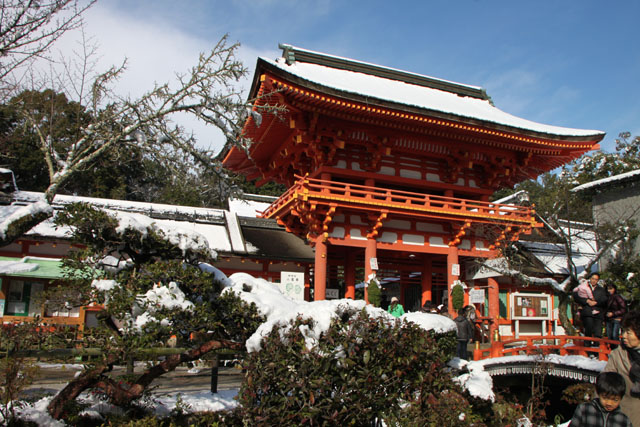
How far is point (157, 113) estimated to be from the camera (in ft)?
21.7

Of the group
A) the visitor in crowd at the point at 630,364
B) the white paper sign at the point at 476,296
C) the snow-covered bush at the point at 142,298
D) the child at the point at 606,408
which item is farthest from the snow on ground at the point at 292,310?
the white paper sign at the point at 476,296

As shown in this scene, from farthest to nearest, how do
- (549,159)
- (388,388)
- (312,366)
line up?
(549,159) → (388,388) → (312,366)

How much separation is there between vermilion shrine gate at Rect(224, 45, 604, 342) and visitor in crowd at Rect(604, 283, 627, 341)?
19.2ft

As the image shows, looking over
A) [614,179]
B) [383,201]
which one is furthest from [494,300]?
[614,179]

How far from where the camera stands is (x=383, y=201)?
15234 millimetres

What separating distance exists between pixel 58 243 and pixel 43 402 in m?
9.40

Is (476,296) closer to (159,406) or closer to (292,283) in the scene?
(292,283)

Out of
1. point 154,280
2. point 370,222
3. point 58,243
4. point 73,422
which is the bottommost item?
point 73,422

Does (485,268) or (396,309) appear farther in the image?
(485,268)

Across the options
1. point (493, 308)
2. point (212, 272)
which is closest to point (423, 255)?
point (493, 308)

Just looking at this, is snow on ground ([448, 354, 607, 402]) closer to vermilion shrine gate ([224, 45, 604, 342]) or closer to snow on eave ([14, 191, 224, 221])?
vermilion shrine gate ([224, 45, 604, 342])

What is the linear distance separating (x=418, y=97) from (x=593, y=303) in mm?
10325

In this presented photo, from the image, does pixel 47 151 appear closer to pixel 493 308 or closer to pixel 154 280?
pixel 154 280

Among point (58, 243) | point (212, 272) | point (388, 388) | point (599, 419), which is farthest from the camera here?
point (58, 243)
